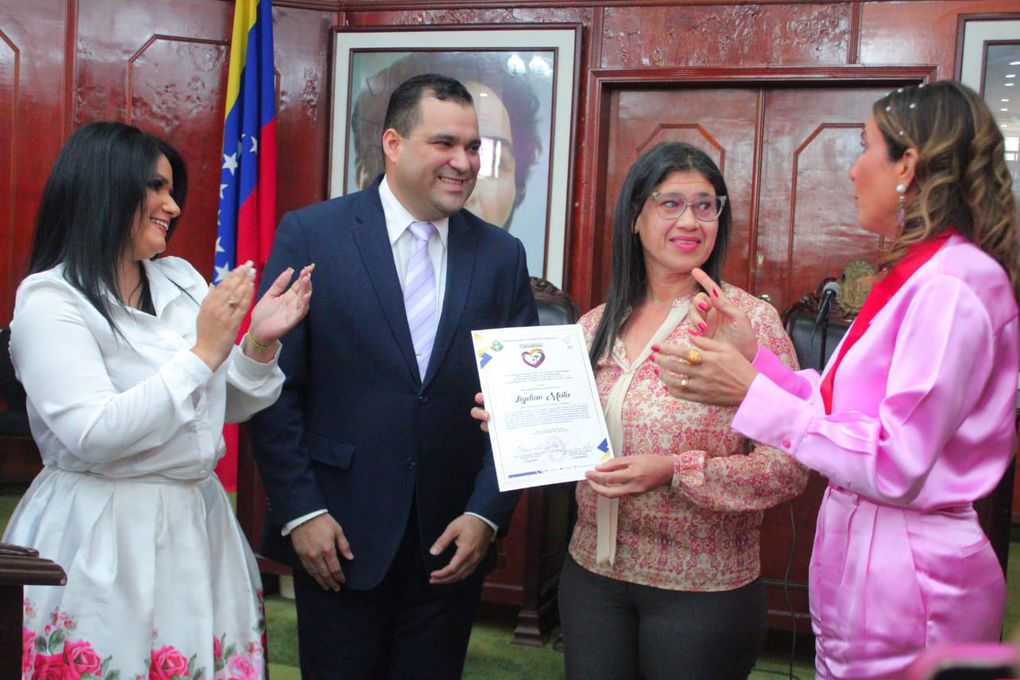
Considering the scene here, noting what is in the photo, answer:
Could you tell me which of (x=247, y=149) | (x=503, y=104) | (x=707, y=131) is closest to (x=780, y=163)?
(x=707, y=131)

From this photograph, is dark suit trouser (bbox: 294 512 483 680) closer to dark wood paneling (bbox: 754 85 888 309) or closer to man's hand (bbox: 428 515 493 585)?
man's hand (bbox: 428 515 493 585)

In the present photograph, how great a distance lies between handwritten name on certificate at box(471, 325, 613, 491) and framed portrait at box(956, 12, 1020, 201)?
3.35 meters

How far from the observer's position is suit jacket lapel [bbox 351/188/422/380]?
1.90 metres

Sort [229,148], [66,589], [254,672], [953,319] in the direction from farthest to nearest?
1. [229,148]
2. [254,672]
3. [66,589]
4. [953,319]

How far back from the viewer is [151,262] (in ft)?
6.08

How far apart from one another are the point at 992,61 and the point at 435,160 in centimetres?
340

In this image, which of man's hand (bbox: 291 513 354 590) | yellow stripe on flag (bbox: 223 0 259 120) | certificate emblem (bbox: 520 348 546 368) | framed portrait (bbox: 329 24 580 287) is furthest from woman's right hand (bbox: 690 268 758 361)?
yellow stripe on flag (bbox: 223 0 259 120)

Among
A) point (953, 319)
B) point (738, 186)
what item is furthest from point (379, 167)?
point (953, 319)

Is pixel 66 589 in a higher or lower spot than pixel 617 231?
lower

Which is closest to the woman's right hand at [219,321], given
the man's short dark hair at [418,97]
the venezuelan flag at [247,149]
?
the man's short dark hair at [418,97]

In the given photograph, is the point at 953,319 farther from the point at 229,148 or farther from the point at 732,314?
the point at 229,148

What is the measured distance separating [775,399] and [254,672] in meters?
1.02

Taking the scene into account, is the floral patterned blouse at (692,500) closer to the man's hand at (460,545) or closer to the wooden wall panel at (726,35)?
the man's hand at (460,545)

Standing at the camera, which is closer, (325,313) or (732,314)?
(732,314)
